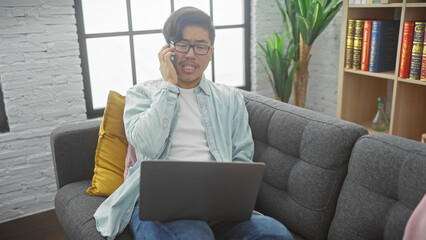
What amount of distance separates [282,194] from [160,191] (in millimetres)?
635

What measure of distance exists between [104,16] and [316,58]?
165 cm

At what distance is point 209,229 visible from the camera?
1287mm

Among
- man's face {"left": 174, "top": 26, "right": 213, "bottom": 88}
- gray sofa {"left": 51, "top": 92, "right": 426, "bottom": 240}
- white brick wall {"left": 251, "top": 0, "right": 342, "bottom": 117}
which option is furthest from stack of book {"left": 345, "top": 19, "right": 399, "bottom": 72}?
man's face {"left": 174, "top": 26, "right": 213, "bottom": 88}

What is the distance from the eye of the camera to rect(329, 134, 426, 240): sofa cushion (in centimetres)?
121

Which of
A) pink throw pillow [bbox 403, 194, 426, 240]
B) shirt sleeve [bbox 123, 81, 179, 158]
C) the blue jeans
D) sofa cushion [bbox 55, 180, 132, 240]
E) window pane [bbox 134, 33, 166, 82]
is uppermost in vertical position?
window pane [bbox 134, 33, 166, 82]

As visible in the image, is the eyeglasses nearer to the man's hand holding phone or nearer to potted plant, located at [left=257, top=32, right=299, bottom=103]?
the man's hand holding phone

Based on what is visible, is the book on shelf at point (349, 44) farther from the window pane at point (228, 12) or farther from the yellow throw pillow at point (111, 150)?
the yellow throw pillow at point (111, 150)

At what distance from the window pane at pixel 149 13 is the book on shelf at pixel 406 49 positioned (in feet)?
5.06

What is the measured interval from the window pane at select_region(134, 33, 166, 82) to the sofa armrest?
103 cm

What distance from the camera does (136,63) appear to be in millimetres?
2787

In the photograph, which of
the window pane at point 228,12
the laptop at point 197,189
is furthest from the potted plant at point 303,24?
the laptop at point 197,189

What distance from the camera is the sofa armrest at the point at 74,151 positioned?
1.76 m

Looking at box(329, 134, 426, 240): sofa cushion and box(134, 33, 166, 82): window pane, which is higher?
box(134, 33, 166, 82): window pane

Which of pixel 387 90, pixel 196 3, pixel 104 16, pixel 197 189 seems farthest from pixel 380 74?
pixel 104 16
